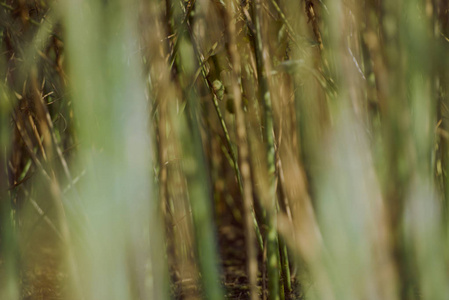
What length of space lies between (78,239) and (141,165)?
8 cm

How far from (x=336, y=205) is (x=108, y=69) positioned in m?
0.21

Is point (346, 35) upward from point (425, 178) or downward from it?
upward

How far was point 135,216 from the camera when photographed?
0.38 m

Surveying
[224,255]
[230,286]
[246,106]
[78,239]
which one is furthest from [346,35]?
[224,255]

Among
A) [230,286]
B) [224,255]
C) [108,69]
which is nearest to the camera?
[108,69]

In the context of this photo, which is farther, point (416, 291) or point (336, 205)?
point (416, 291)

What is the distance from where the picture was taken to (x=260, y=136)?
558 millimetres

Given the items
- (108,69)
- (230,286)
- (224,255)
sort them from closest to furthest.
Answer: (108,69) < (230,286) < (224,255)

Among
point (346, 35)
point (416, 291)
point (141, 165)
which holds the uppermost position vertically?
point (346, 35)

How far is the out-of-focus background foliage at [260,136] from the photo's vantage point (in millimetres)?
374

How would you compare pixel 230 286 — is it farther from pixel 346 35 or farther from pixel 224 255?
pixel 346 35

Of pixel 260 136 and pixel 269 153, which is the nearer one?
pixel 269 153

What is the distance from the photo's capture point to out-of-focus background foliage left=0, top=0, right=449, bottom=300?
0.37 metres

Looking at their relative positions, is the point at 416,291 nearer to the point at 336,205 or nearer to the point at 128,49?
the point at 336,205
